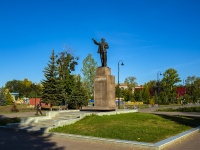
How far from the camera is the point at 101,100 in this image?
18.2 metres

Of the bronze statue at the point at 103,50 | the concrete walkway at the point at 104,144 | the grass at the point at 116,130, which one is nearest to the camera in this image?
the concrete walkway at the point at 104,144

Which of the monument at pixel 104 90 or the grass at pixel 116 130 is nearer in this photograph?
the grass at pixel 116 130

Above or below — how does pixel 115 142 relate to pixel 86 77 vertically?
below

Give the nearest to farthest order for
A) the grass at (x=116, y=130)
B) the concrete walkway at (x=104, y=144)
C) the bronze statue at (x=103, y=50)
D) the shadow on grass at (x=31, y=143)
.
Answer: the concrete walkway at (x=104, y=144), the shadow on grass at (x=31, y=143), the grass at (x=116, y=130), the bronze statue at (x=103, y=50)

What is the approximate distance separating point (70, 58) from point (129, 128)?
35.9m

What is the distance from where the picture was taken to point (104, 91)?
18.1 meters

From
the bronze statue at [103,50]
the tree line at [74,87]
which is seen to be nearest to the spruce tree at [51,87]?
the tree line at [74,87]

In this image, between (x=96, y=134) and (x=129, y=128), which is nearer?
(x=96, y=134)

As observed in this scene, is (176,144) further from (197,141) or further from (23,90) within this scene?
(23,90)

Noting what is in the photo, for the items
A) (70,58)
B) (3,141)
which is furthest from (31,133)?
(70,58)

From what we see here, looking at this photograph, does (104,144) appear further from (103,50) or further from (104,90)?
(103,50)

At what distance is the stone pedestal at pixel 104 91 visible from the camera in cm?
1802

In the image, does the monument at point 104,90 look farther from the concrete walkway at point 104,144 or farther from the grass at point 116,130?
the concrete walkway at point 104,144

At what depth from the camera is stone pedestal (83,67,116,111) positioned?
18.0 meters
